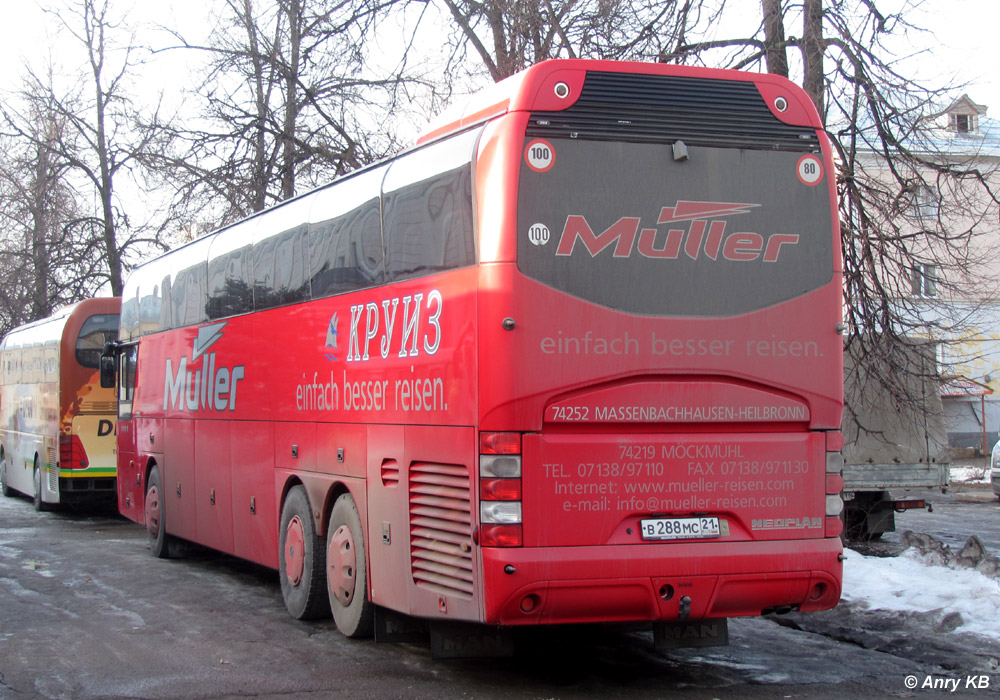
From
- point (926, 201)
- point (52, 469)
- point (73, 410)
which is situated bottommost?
point (52, 469)

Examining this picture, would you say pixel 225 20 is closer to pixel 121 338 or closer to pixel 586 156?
pixel 121 338

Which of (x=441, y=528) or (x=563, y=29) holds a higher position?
(x=563, y=29)

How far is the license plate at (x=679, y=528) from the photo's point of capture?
21.7ft

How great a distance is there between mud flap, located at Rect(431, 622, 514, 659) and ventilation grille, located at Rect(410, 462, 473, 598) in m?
0.32

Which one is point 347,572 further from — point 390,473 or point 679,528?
point 679,528

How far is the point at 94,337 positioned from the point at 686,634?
1556cm

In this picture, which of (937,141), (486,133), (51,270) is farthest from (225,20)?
(51,270)

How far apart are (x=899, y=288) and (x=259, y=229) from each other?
7.64m

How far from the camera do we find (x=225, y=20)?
18.7 m

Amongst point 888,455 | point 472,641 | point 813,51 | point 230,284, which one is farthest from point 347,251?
point 888,455

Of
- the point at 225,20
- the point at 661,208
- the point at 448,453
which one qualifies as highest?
the point at 225,20

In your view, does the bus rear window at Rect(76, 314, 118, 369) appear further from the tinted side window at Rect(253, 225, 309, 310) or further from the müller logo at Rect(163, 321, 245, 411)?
the tinted side window at Rect(253, 225, 309, 310)

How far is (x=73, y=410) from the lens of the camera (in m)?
19.7

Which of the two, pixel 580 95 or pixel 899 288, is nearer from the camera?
pixel 580 95
